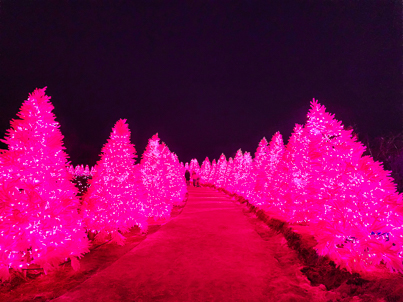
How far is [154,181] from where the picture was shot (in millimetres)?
19844

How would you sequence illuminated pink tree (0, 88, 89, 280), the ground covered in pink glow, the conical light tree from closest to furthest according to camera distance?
the ground covered in pink glow, illuminated pink tree (0, 88, 89, 280), the conical light tree

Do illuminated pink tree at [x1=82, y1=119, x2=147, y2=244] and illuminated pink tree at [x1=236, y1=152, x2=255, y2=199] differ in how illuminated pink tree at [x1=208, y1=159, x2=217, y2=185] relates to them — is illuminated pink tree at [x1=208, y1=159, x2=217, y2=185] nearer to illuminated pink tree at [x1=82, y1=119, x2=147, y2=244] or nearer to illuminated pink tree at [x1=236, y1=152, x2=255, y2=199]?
illuminated pink tree at [x1=236, y1=152, x2=255, y2=199]

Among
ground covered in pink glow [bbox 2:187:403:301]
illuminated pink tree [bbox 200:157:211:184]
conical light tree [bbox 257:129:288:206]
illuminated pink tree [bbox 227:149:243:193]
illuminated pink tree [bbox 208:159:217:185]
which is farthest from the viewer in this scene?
illuminated pink tree [bbox 200:157:211:184]

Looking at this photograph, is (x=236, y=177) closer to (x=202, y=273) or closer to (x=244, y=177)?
(x=244, y=177)

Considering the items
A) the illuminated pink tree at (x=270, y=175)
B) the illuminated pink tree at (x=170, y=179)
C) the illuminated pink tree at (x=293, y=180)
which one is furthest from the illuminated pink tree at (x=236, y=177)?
the illuminated pink tree at (x=293, y=180)

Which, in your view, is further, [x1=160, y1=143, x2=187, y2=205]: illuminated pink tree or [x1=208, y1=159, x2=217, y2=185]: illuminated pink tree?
[x1=208, y1=159, x2=217, y2=185]: illuminated pink tree

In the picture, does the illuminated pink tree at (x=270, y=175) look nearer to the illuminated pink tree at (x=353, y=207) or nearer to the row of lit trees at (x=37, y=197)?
the illuminated pink tree at (x=353, y=207)

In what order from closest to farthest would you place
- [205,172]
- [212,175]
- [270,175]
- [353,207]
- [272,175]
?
[353,207] → [272,175] → [270,175] → [212,175] → [205,172]

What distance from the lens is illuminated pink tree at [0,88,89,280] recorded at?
761 cm

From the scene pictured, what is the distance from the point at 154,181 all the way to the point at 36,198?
1195 centimetres

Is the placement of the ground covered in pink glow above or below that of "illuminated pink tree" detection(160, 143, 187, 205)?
below

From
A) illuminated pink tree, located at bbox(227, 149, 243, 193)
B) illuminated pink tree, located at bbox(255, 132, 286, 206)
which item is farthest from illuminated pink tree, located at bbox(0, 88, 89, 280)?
illuminated pink tree, located at bbox(227, 149, 243, 193)

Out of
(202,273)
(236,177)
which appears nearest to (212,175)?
(236,177)

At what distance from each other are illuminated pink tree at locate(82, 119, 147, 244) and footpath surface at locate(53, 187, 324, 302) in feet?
5.37
